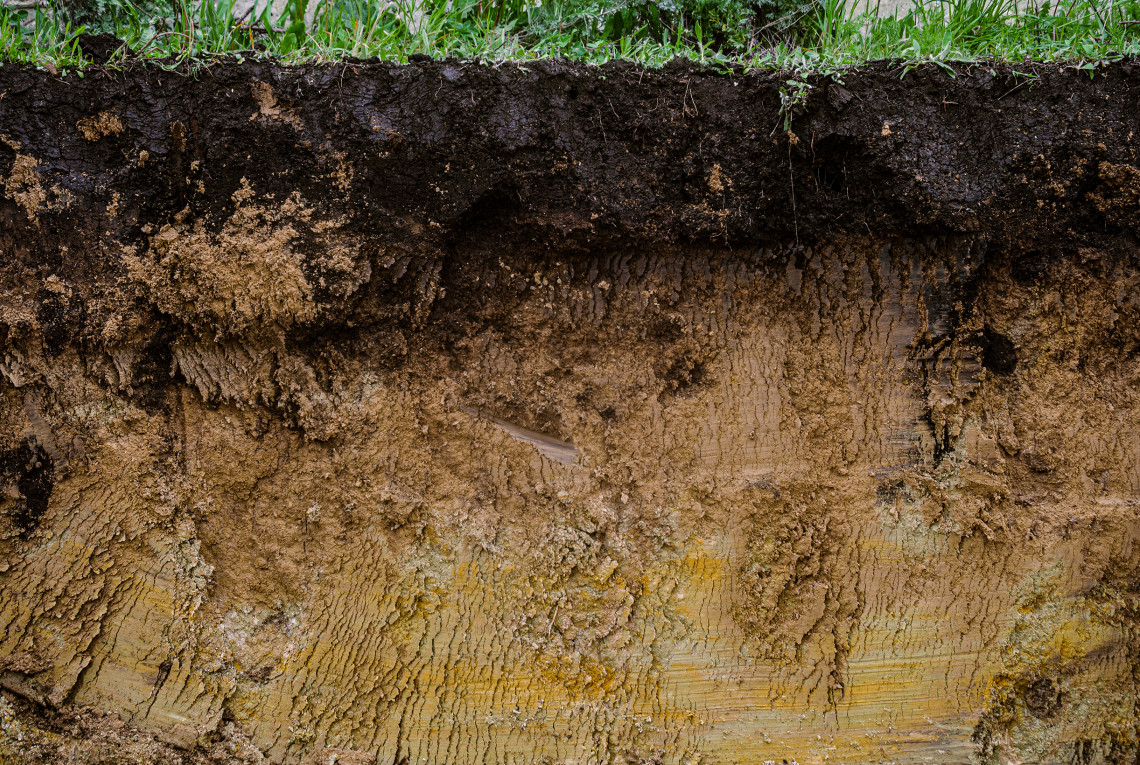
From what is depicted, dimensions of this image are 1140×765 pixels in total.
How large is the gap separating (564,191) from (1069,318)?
5.48 ft

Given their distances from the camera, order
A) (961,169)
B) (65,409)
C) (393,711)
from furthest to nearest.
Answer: (393,711) < (65,409) < (961,169)

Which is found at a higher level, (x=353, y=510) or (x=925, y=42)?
(x=925, y=42)

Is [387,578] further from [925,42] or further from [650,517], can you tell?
[925,42]

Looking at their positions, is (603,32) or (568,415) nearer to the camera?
(568,415)

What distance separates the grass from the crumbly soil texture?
0.19 metres

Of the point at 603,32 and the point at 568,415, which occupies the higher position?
the point at 603,32

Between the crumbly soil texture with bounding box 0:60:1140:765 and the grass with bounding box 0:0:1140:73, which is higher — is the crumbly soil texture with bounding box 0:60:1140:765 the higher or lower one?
the lower one

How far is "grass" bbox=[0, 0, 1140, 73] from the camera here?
81.8 inches

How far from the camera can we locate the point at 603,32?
2438mm

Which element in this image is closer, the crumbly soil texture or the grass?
the crumbly soil texture

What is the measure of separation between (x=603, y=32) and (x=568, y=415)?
4.67 feet

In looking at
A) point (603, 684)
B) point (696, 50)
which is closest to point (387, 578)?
point (603, 684)

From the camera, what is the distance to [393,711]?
7.32ft

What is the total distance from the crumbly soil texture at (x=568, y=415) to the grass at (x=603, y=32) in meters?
0.19
